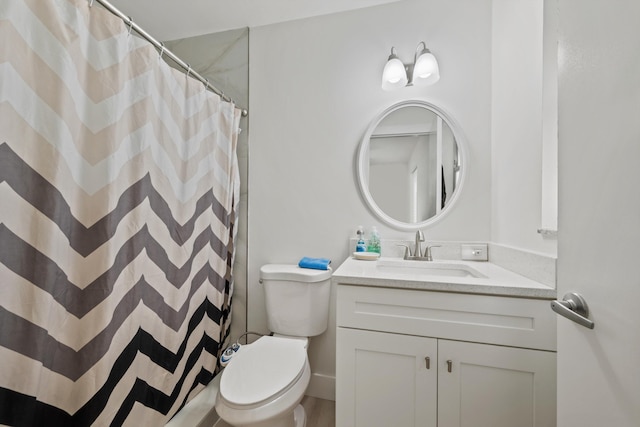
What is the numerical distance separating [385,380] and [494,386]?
0.38 m

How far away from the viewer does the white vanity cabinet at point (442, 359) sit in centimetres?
92

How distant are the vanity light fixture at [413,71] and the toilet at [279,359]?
116 cm

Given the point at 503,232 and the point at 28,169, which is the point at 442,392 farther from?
the point at 28,169

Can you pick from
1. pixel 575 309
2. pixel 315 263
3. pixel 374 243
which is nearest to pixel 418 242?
pixel 374 243

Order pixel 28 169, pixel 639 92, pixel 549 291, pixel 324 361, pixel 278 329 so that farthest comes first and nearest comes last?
pixel 324 361
pixel 278 329
pixel 549 291
pixel 28 169
pixel 639 92

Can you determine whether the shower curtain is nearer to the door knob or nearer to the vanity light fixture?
the vanity light fixture

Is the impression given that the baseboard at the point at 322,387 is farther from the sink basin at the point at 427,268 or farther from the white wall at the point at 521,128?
the white wall at the point at 521,128

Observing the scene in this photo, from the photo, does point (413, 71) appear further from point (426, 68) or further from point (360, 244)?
point (360, 244)

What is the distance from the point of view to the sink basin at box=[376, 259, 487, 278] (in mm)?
1409

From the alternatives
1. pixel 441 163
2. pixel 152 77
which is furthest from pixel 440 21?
pixel 152 77

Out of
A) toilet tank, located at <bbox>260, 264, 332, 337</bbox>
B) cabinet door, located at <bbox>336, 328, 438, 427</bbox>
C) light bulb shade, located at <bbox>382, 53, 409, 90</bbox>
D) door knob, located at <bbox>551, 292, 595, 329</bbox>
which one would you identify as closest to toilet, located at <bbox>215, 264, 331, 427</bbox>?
toilet tank, located at <bbox>260, 264, 332, 337</bbox>

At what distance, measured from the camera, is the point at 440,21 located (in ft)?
5.10

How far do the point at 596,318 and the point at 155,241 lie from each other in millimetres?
1401

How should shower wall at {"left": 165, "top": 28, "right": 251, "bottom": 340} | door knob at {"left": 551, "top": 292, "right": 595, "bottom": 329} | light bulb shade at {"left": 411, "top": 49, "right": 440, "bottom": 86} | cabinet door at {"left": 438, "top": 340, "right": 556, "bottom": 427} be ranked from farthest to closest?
shower wall at {"left": 165, "top": 28, "right": 251, "bottom": 340}, light bulb shade at {"left": 411, "top": 49, "right": 440, "bottom": 86}, cabinet door at {"left": 438, "top": 340, "right": 556, "bottom": 427}, door knob at {"left": 551, "top": 292, "right": 595, "bottom": 329}
